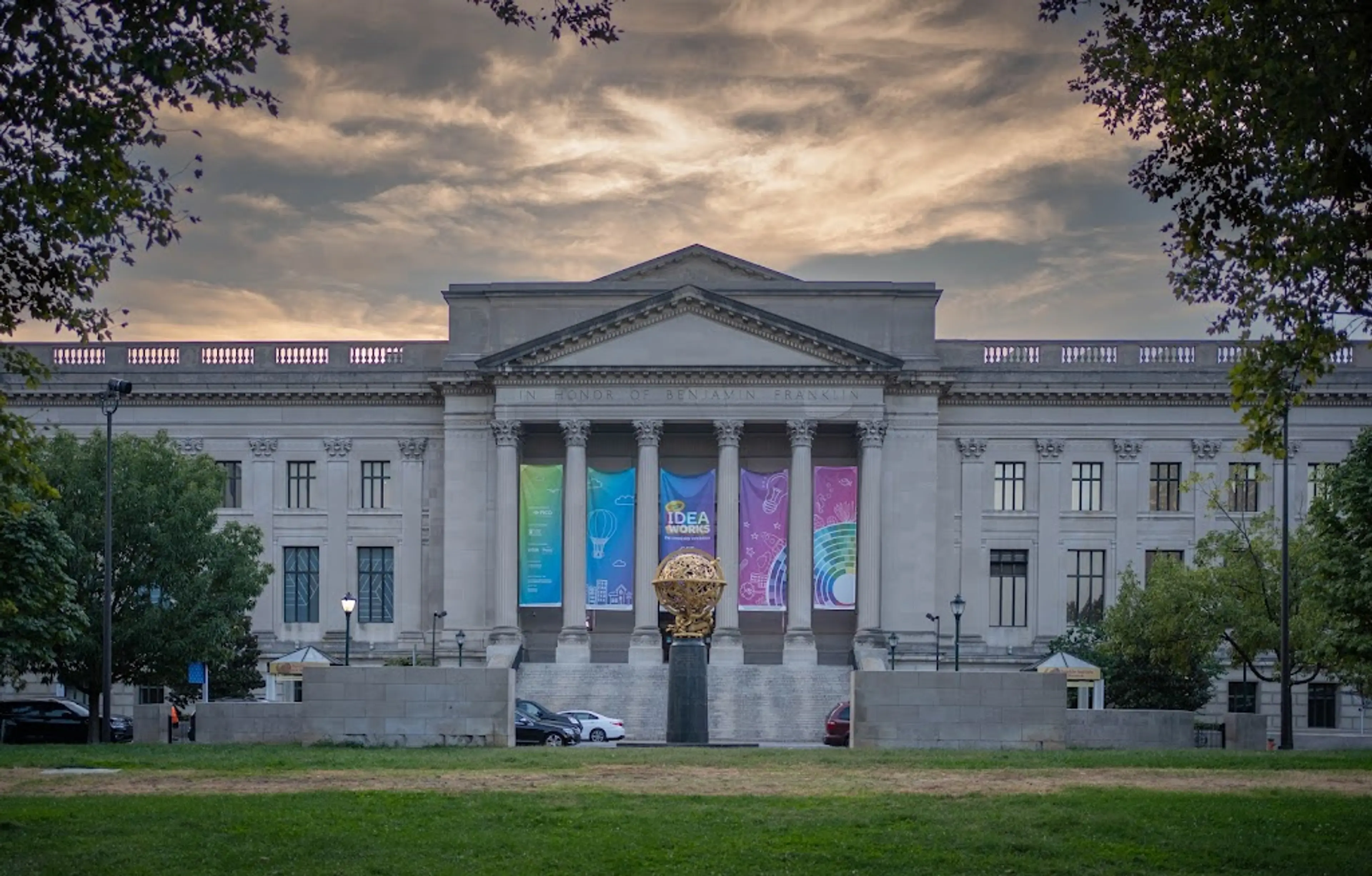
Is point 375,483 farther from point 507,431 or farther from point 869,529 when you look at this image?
point 869,529

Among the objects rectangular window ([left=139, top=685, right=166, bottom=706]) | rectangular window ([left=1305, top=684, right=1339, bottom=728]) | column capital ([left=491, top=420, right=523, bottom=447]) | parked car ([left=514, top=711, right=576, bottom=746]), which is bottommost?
rectangular window ([left=1305, top=684, right=1339, bottom=728])

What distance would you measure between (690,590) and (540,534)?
41002 millimetres

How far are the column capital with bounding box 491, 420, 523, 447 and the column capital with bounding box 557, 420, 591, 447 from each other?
81.0 inches

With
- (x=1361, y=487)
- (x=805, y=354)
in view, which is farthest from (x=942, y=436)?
(x=1361, y=487)

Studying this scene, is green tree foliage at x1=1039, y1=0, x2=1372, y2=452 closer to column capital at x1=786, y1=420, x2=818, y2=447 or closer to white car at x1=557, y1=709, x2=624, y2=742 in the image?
white car at x1=557, y1=709, x2=624, y2=742

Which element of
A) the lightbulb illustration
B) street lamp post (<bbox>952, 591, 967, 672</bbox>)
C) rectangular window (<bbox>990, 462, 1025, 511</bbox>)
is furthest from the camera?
rectangular window (<bbox>990, 462, 1025, 511</bbox>)

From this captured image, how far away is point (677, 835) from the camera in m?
24.7

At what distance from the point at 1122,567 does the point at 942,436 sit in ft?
33.4

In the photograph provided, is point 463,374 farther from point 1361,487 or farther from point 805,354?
point 1361,487

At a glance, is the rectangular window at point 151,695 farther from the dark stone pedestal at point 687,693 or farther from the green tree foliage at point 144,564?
the dark stone pedestal at point 687,693

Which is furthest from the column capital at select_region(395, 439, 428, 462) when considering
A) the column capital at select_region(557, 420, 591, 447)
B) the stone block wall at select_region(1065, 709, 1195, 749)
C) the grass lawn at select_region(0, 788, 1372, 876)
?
the grass lawn at select_region(0, 788, 1372, 876)

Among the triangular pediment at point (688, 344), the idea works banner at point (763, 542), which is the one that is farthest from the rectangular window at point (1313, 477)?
the idea works banner at point (763, 542)

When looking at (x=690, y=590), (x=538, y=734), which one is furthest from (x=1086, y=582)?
(x=690, y=590)

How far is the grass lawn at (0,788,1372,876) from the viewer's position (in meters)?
23.0
